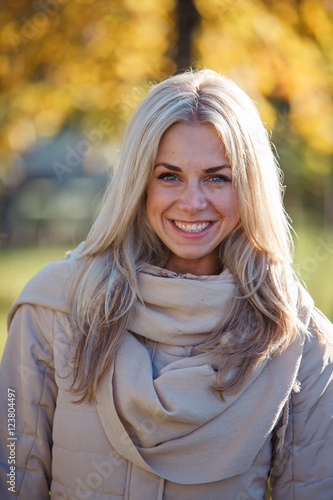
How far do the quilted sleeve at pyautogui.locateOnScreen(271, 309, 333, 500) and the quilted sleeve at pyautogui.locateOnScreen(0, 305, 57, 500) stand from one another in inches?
32.8

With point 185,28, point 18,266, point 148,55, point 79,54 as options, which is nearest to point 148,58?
point 148,55

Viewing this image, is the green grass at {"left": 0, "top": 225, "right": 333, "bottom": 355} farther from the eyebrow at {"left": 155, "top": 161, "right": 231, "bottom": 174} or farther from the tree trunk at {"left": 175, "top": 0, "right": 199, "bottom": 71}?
the eyebrow at {"left": 155, "top": 161, "right": 231, "bottom": 174}

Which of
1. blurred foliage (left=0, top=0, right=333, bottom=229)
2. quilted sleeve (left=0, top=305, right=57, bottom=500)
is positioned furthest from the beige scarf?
blurred foliage (left=0, top=0, right=333, bottom=229)

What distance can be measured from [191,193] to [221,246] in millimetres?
334

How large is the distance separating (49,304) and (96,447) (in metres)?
0.52

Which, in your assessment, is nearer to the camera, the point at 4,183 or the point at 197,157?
the point at 197,157

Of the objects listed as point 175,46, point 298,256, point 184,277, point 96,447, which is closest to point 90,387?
point 96,447

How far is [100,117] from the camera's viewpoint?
4.87m

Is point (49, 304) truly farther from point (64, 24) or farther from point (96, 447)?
point (64, 24)

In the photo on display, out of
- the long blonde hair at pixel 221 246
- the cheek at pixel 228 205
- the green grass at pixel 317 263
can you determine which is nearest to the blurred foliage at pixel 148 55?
the green grass at pixel 317 263

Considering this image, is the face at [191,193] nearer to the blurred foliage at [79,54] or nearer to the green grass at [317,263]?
the blurred foliage at [79,54]

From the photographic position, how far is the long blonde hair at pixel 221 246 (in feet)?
6.64

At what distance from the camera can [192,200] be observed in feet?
6.55

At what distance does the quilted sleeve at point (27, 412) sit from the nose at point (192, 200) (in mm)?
642
